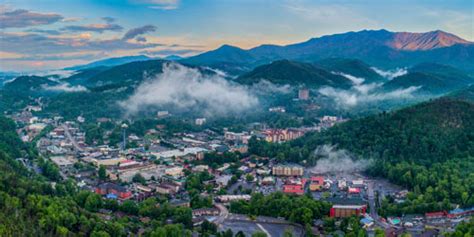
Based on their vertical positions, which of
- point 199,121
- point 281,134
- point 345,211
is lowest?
point 345,211

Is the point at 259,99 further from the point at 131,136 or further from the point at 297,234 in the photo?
the point at 297,234

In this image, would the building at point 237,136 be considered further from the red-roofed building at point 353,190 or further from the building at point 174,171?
the red-roofed building at point 353,190

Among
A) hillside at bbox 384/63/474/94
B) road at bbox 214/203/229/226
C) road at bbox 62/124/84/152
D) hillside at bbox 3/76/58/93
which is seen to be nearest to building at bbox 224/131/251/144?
road at bbox 62/124/84/152

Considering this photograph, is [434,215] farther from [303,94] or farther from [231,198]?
A: [303,94]

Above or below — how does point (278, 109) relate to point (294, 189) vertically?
above

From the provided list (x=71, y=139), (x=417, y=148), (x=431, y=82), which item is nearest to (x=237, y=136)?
(x=71, y=139)

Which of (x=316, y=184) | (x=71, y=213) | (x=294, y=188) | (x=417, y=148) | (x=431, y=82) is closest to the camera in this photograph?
(x=71, y=213)
